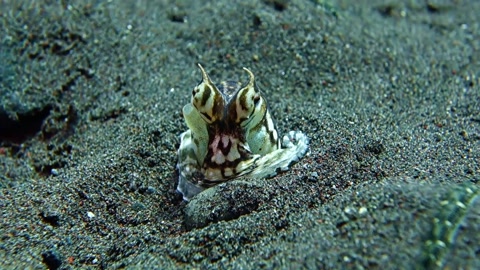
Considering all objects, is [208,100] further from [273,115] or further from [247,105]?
[273,115]

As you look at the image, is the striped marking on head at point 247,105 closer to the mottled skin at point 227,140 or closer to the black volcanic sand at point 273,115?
the mottled skin at point 227,140

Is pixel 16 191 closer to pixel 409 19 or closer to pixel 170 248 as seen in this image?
pixel 170 248

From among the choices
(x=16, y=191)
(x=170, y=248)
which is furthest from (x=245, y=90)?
(x=16, y=191)

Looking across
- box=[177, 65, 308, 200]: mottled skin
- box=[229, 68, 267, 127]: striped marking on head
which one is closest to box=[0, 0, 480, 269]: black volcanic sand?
box=[177, 65, 308, 200]: mottled skin

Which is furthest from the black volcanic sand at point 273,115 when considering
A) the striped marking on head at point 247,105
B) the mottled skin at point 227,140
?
the striped marking on head at point 247,105

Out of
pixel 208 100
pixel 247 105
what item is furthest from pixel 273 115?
pixel 208 100

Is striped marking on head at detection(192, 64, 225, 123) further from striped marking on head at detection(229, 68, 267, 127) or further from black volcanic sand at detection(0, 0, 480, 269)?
black volcanic sand at detection(0, 0, 480, 269)
